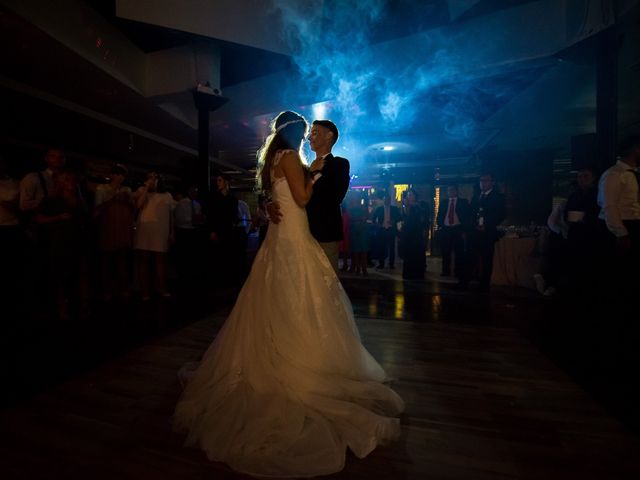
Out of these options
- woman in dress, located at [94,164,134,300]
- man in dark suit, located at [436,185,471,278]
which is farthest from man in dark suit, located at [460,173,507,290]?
woman in dress, located at [94,164,134,300]

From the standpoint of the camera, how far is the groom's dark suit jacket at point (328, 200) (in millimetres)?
1993

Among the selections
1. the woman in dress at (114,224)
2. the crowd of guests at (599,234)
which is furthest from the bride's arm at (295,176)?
the woman in dress at (114,224)

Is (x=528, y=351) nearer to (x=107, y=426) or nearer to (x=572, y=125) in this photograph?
(x=107, y=426)

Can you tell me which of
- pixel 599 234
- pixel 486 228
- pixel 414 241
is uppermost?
pixel 486 228

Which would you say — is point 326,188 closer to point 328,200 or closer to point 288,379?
point 328,200

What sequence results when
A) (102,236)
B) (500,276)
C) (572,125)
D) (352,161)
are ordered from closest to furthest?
(102,236)
(500,276)
(572,125)
(352,161)

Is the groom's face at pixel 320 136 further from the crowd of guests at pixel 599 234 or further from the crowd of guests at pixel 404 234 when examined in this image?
the crowd of guests at pixel 404 234

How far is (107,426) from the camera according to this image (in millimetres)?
1734

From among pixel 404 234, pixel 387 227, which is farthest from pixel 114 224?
pixel 387 227

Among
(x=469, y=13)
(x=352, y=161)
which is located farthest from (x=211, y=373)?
(x=352, y=161)

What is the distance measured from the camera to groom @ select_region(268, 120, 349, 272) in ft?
6.54

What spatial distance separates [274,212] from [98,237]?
354 cm

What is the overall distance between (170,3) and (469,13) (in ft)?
14.0

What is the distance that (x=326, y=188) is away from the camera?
201cm
